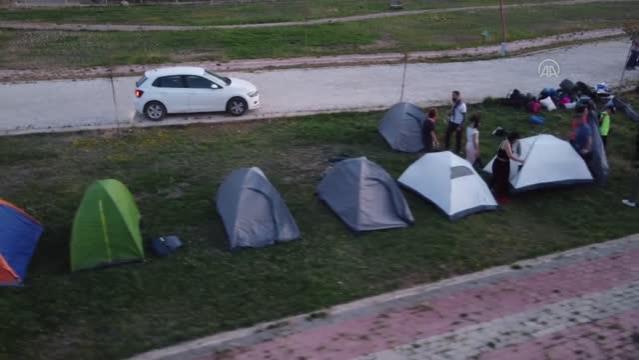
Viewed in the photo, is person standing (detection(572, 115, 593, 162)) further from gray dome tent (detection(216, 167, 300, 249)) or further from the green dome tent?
the green dome tent

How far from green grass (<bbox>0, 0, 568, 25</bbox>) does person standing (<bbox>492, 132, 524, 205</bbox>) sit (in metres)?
22.6

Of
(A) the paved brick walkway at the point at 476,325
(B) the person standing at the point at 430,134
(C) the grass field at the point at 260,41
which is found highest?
(C) the grass field at the point at 260,41

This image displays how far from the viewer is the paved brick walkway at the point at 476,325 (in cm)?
835

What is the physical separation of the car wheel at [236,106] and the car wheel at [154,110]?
5.89ft

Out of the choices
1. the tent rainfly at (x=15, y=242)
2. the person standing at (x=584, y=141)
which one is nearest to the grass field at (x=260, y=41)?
the person standing at (x=584, y=141)

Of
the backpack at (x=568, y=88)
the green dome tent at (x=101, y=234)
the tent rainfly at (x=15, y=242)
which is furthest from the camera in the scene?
the backpack at (x=568, y=88)

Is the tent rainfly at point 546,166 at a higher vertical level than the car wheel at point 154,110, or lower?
lower

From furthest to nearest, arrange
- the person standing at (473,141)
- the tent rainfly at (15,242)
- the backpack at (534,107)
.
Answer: the backpack at (534,107) → the person standing at (473,141) → the tent rainfly at (15,242)

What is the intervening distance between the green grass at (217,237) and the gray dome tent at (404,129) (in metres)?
0.36

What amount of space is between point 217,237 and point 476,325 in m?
4.59

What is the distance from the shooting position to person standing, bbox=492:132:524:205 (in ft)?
40.8

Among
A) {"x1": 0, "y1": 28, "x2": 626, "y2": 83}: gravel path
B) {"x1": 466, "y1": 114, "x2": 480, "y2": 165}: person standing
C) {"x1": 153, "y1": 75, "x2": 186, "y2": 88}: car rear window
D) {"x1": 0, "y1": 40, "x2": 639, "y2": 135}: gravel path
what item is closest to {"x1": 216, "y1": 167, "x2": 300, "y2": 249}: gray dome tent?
{"x1": 466, "y1": 114, "x2": 480, "y2": 165}: person standing

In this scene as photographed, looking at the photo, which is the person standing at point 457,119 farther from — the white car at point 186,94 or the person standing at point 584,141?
the white car at point 186,94

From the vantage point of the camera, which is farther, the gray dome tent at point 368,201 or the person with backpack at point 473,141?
the person with backpack at point 473,141
